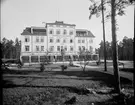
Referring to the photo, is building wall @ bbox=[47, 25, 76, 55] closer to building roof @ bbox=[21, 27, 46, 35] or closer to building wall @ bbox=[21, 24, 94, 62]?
building wall @ bbox=[21, 24, 94, 62]

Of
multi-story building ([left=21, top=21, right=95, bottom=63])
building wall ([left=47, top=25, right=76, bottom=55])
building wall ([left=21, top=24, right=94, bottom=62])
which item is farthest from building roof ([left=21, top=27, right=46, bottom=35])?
building wall ([left=47, top=25, right=76, bottom=55])

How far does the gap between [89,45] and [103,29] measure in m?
27.1

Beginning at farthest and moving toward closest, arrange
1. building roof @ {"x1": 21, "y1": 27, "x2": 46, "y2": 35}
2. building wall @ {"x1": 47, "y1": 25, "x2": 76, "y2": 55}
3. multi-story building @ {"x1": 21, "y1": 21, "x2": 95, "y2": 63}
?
building wall @ {"x1": 47, "y1": 25, "x2": 76, "y2": 55} < building roof @ {"x1": 21, "y1": 27, "x2": 46, "y2": 35} < multi-story building @ {"x1": 21, "y1": 21, "x2": 95, "y2": 63}

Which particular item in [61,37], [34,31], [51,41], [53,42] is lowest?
[53,42]

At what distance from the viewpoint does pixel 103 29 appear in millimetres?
14281

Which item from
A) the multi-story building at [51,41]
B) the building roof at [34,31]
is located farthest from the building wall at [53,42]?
the building roof at [34,31]

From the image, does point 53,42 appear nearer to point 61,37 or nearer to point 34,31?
point 61,37

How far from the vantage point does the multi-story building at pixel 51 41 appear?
1385 inches

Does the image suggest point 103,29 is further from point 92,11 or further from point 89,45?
point 89,45

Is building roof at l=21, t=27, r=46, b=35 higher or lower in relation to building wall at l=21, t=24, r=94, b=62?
higher

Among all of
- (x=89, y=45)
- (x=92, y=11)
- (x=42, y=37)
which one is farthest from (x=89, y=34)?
(x=92, y=11)

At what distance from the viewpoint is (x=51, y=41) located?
37344 mm

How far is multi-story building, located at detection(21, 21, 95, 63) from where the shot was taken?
35.2 meters

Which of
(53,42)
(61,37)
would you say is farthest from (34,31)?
(61,37)
